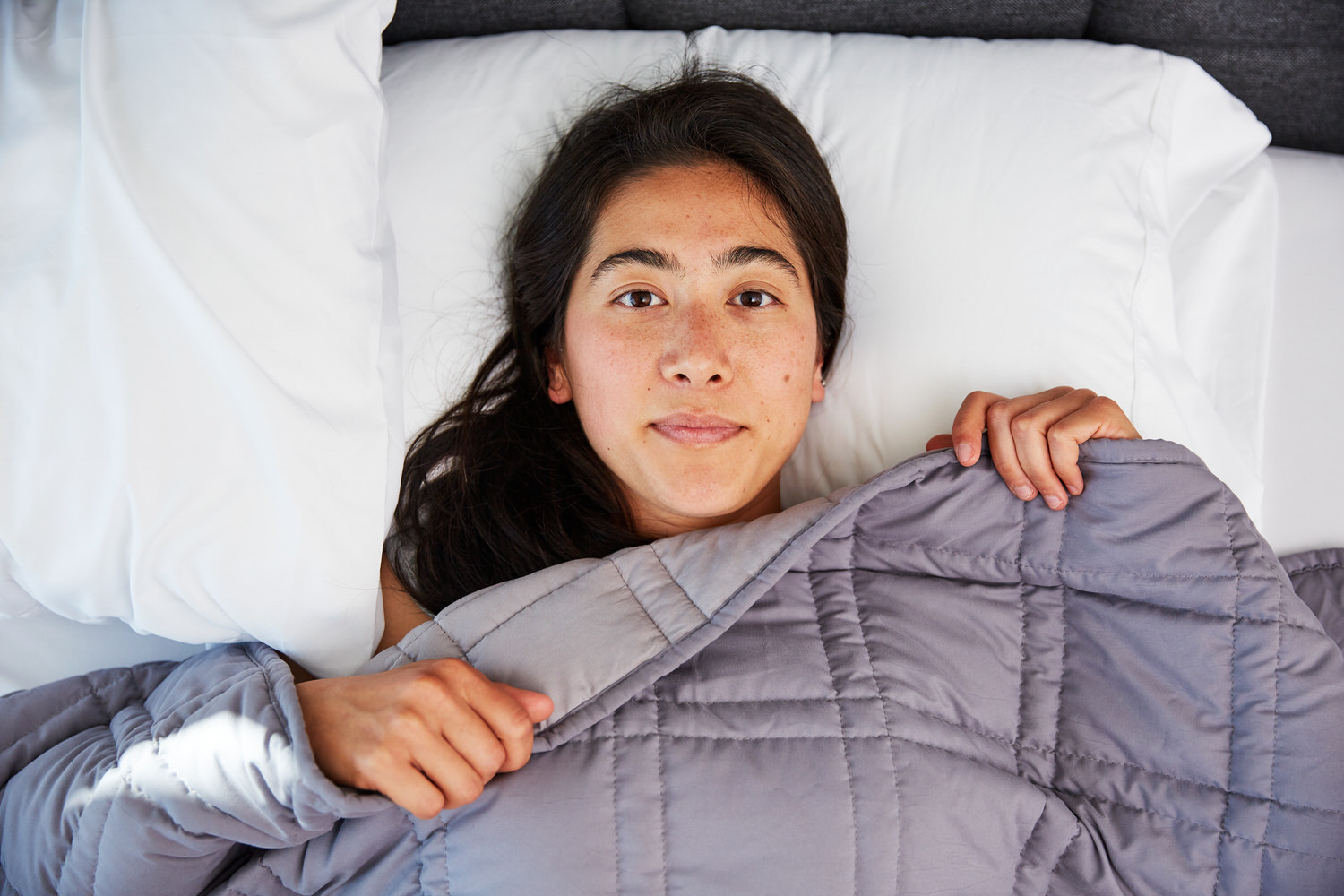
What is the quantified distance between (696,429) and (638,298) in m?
0.19

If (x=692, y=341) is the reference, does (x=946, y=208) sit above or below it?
above

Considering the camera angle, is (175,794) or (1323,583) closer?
(175,794)

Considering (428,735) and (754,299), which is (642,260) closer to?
(754,299)

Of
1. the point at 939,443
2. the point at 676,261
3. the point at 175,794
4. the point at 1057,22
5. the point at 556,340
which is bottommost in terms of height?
the point at 175,794

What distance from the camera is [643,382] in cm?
108

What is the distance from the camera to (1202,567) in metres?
1.00

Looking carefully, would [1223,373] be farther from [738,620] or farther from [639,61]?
[639,61]

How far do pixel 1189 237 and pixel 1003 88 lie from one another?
0.38 meters

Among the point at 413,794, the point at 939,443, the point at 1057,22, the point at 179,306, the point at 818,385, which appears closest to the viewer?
the point at 413,794

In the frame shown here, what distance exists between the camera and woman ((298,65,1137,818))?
41.9 inches

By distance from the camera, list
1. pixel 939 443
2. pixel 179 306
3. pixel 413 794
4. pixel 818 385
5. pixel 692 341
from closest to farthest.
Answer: pixel 413 794, pixel 179 306, pixel 692 341, pixel 939 443, pixel 818 385

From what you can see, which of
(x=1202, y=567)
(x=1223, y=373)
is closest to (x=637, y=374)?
(x=1202, y=567)

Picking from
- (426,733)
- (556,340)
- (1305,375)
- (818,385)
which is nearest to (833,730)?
(426,733)

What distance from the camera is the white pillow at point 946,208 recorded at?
124 centimetres
